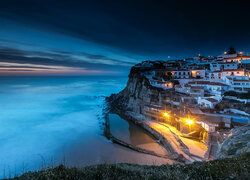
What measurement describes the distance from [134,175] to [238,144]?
7614 millimetres

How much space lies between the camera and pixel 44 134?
895 inches

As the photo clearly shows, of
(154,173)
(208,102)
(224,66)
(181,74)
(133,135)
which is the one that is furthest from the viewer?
(181,74)

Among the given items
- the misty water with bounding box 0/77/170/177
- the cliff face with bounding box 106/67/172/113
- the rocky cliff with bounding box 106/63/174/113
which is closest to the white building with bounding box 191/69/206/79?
the rocky cliff with bounding box 106/63/174/113

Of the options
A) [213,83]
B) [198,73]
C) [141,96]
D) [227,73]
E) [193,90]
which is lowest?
[141,96]

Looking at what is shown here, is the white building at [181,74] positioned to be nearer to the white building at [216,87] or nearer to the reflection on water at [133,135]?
the white building at [216,87]

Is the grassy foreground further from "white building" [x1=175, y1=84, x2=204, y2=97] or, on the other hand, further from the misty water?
"white building" [x1=175, y1=84, x2=204, y2=97]

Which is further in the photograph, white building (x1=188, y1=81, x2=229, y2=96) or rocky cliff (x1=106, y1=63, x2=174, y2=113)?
rocky cliff (x1=106, y1=63, x2=174, y2=113)

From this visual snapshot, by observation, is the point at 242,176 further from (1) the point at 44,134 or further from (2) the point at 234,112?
(1) the point at 44,134

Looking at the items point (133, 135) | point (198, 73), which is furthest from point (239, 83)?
point (133, 135)

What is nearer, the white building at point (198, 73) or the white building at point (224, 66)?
the white building at point (224, 66)

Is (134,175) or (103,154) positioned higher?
(134,175)

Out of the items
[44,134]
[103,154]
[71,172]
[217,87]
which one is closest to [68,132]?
[44,134]

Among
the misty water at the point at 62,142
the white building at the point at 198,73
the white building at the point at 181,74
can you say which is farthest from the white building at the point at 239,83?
the misty water at the point at 62,142

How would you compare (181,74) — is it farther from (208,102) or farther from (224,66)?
(208,102)
